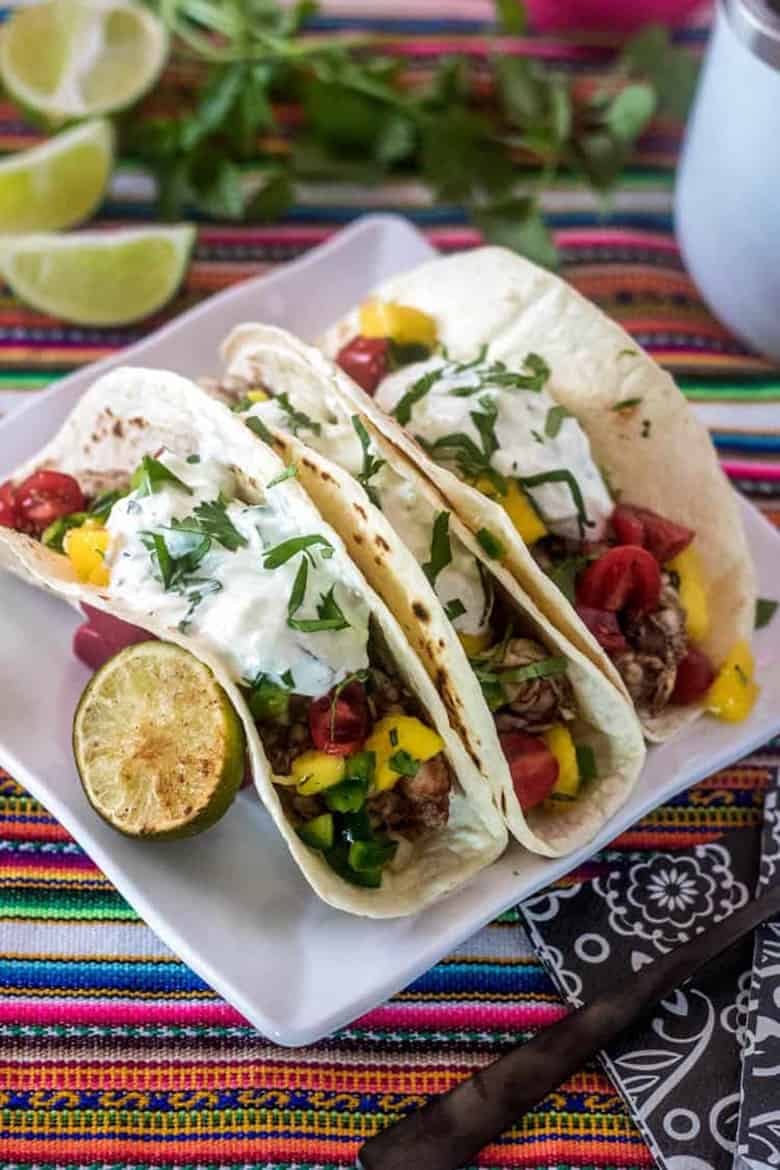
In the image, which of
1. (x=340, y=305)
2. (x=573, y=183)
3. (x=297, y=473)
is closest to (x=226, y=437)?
(x=297, y=473)

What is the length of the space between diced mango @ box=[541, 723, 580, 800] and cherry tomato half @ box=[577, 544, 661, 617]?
322 mm

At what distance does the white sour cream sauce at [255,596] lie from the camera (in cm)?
271

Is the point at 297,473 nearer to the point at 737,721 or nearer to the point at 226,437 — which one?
the point at 226,437

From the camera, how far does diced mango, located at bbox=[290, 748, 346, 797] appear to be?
2721mm

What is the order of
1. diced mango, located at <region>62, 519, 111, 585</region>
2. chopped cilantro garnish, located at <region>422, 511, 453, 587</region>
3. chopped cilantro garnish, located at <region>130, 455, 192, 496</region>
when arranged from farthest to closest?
diced mango, located at <region>62, 519, 111, 585</region>, chopped cilantro garnish, located at <region>130, 455, 192, 496</region>, chopped cilantro garnish, located at <region>422, 511, 453, 587</region>

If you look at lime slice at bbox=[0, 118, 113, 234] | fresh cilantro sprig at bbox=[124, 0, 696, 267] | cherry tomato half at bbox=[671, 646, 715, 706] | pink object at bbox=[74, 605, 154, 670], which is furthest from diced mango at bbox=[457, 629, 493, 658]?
lime slice at bbox=[0, 118, 113, 234]

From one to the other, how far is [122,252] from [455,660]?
82.7 inches

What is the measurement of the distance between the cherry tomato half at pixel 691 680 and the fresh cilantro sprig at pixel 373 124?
1.71 m

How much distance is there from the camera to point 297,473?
2.89 meters

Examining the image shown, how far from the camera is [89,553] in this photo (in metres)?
3.05

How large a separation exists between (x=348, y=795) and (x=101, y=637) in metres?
0.72

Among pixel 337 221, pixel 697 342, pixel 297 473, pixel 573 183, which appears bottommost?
pixel 697 342

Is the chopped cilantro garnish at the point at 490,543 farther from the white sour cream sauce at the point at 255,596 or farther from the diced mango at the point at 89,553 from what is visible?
the diced mango at the point at 89,553

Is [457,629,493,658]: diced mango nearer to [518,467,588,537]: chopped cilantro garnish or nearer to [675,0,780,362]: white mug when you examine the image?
[518,467,588,537]: chopped cilantro garnish
